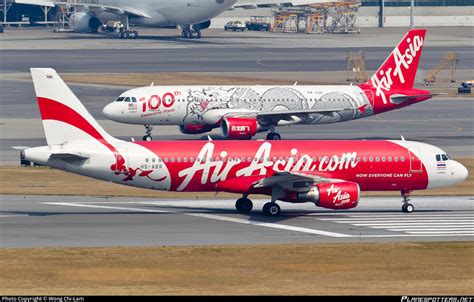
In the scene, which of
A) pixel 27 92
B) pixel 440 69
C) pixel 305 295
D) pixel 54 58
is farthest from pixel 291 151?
pixel 54 58

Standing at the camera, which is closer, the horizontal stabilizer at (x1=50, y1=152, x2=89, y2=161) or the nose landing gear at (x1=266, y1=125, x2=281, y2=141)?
the horizontal stabilizer at (x1=50, y1=152, x2=89, y2=161)

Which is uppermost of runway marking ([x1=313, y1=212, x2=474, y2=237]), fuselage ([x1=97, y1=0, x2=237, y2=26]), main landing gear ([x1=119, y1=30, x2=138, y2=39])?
fuselage ([x1=97, y1=0, x2=237, y2=26])

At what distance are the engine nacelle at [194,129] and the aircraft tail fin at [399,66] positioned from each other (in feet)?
43.1

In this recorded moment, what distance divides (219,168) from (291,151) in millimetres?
3815

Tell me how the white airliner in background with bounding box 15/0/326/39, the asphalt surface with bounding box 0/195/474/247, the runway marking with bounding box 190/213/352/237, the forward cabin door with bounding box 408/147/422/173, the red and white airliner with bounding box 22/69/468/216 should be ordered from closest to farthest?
1. the asphalt surface with bounding box 0/195/474/247
2. the runway marking with bounding box 190/213/352/237
3. the red and white airliner with bounding box 22/69/468/216
4. the forward cabin door with bounding box 408/147/422/173
5. the white airliner in background with bounding box 15/0/326/39

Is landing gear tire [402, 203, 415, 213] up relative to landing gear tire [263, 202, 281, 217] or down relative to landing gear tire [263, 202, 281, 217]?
down

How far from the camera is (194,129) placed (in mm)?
85812

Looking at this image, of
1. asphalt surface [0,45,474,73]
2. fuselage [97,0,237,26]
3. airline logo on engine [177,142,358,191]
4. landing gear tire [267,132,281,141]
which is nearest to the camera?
airline logo on engine [177,142,358,191]

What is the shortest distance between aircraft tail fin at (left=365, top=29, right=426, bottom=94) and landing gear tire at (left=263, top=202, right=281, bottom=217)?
32223 mm

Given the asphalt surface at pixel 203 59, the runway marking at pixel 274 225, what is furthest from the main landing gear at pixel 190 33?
the runway marking at pixel 274 225

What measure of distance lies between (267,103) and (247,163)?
1140 inches

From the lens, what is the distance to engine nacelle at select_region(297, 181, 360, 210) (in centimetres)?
5450

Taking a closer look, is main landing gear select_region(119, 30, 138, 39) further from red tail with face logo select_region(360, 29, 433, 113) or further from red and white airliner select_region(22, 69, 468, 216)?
red and white airliner select_region(22, 69, 468, 216)

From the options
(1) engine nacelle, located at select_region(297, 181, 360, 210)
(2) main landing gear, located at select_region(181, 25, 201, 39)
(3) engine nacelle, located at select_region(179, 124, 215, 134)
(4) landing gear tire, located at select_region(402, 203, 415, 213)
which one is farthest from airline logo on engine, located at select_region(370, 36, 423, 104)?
(2) main landing gear, located at select_region(181, 25, 201, 39)
